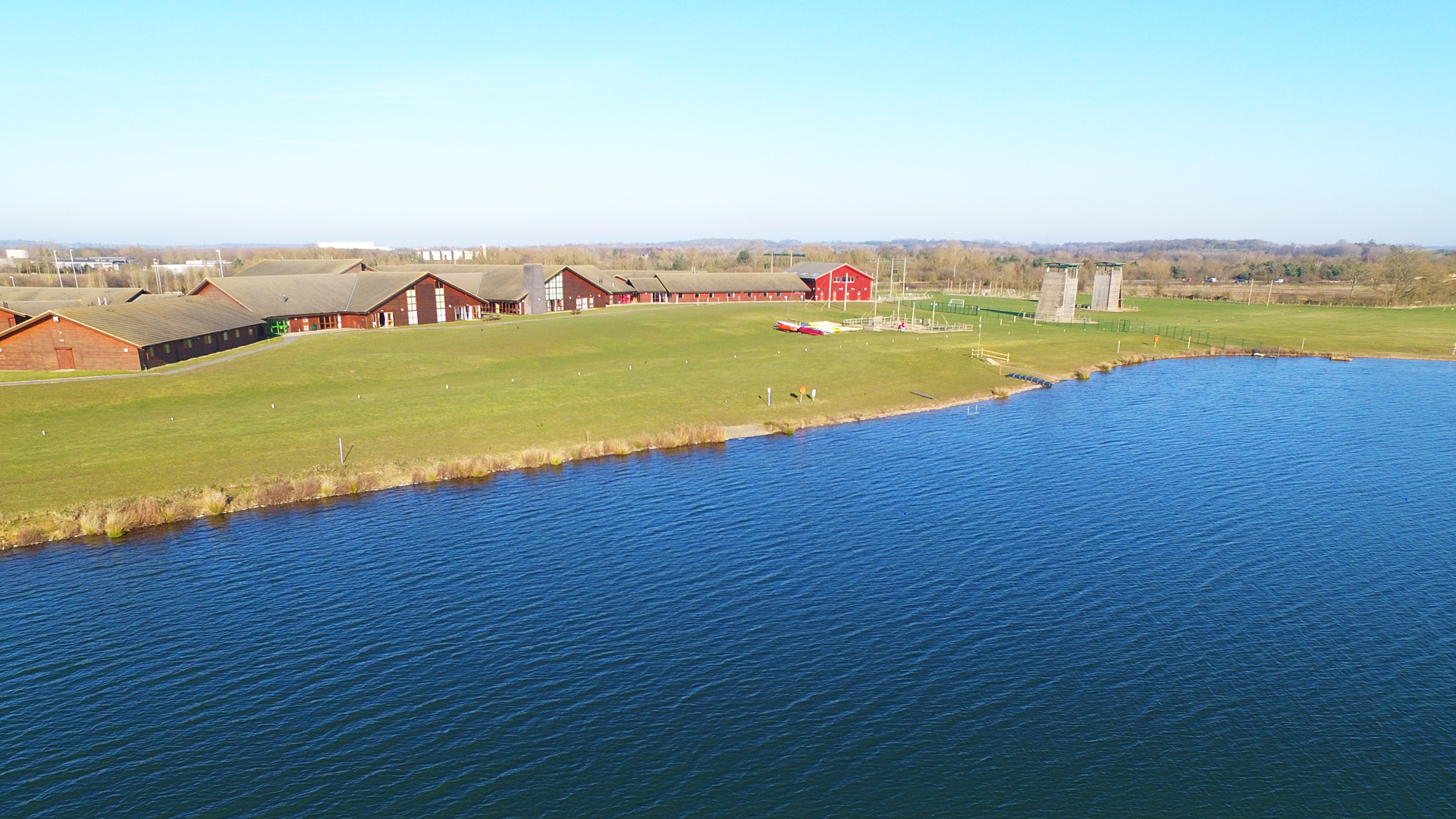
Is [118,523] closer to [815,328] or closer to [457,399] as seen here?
[457,399]

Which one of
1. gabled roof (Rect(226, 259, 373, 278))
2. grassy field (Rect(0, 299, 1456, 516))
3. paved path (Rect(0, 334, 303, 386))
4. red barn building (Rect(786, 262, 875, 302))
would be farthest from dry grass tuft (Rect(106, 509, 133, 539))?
red barn building (Rect(786, 262, 875, 302))

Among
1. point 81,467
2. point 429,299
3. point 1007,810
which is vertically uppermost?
point 429,299

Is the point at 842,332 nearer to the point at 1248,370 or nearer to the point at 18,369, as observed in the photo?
the point at 1248,370

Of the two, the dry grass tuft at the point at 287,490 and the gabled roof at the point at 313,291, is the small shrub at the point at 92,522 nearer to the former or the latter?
the dry grass tuft at the point at 287,490

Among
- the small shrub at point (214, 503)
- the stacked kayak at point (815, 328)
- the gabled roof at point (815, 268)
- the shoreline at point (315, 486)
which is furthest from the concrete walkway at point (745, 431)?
the gabled roof at point (815, 268)

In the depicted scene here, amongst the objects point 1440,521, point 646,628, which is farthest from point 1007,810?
point 1440,521

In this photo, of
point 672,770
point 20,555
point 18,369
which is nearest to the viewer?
point 672,770

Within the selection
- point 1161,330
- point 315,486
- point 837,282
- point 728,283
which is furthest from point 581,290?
point 1161,330
